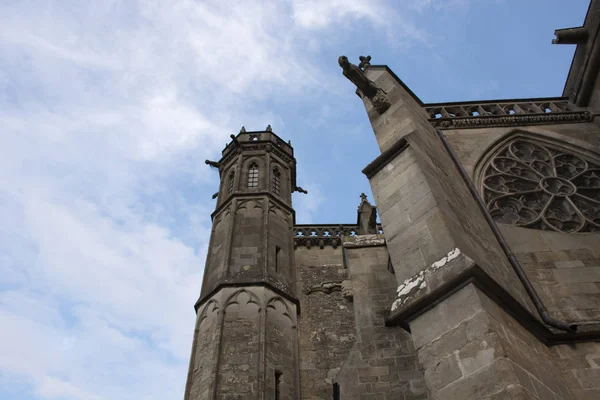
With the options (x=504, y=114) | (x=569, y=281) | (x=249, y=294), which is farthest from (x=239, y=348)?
(x=504, y=114)

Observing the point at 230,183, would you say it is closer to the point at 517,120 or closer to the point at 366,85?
the point at 366,85

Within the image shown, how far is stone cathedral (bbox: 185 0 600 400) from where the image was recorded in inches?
132

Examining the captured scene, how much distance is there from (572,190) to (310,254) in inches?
291

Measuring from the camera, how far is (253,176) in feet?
44.5

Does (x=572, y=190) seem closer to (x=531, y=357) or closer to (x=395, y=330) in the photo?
(x=395, y=330)

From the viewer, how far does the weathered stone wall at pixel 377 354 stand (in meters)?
5.49

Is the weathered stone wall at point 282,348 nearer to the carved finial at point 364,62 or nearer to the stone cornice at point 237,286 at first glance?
the stone cornice at point 237,286

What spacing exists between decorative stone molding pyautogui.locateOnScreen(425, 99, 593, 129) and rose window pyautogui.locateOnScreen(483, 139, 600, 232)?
Result: 0.63 m

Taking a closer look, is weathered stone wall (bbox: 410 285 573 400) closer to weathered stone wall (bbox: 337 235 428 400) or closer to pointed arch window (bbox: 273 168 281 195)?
weathered stone wall (bbox: 337 235 428 400)

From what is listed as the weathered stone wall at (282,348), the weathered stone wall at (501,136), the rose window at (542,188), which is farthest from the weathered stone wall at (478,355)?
the weathered stone wall at (282,348)

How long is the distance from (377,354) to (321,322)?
5016mm

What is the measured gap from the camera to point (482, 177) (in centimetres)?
714

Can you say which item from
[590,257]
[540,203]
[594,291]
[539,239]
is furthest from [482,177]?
[594,291]

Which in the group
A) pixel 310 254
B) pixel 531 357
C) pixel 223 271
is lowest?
pixel 531 357
